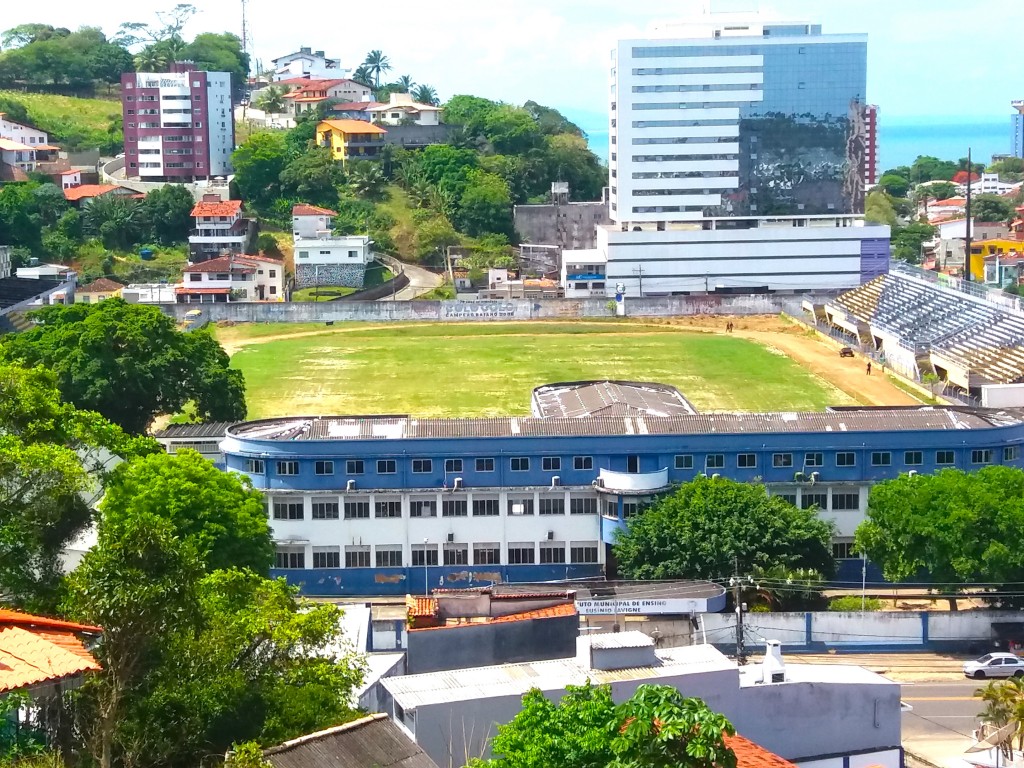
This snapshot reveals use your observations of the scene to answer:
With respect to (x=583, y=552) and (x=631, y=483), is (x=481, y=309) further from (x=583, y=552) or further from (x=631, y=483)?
(x=631, y=483)

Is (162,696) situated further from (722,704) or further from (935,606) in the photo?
(935,606)

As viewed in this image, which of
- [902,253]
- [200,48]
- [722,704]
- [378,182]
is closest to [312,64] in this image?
[200,48]

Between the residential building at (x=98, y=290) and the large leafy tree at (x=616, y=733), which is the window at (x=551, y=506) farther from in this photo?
the residential building at (x=98, y=290)

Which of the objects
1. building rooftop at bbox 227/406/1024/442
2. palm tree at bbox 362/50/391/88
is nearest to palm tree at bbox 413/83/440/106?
palm tree at bbox 362/50/391/88

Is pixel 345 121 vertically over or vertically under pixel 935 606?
over

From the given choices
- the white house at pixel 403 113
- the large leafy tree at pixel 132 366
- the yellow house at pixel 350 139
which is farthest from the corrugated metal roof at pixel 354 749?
the white house at pixel 403 113

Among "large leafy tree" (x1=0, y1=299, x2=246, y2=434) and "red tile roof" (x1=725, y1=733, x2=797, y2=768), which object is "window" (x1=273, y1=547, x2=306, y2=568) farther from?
"red tile roof" (x1=725, y1=733, x2=797, y2=768)
